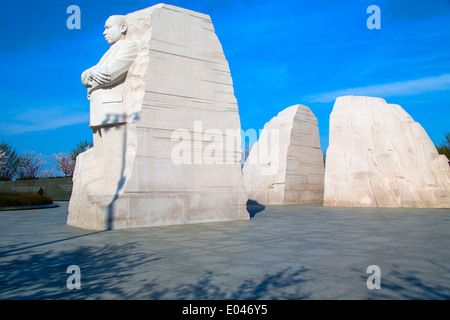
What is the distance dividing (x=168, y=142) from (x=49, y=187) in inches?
1008

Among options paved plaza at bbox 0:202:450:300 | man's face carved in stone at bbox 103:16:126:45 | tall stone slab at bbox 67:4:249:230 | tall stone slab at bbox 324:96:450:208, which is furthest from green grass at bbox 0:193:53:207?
tall stone slab at bbox 324:96:450:208

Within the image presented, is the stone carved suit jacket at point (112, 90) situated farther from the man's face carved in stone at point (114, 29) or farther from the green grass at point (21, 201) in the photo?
the green grass at point (21, 201)

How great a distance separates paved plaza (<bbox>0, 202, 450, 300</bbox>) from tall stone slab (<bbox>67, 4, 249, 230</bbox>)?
1.01 meters

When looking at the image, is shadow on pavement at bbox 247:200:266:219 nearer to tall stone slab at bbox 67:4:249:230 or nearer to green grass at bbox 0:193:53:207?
tall stone slab at bbox 67:4:249:230

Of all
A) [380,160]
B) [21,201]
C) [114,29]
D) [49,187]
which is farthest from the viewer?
[49,187]

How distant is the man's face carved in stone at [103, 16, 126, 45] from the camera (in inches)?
348

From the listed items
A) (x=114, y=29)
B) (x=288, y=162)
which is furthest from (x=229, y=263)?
(x=288, y=162)

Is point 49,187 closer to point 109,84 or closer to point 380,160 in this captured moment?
point 109,84

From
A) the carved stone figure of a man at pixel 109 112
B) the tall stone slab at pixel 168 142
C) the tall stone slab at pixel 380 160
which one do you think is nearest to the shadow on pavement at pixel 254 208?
the tall stone slab at pixel 168 142

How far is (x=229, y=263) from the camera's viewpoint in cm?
445

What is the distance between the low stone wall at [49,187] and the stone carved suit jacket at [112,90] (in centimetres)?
2259

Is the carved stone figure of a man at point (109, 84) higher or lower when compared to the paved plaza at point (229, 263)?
higher

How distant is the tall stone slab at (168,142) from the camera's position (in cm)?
815


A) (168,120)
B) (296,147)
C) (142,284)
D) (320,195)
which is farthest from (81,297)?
(320,195)
